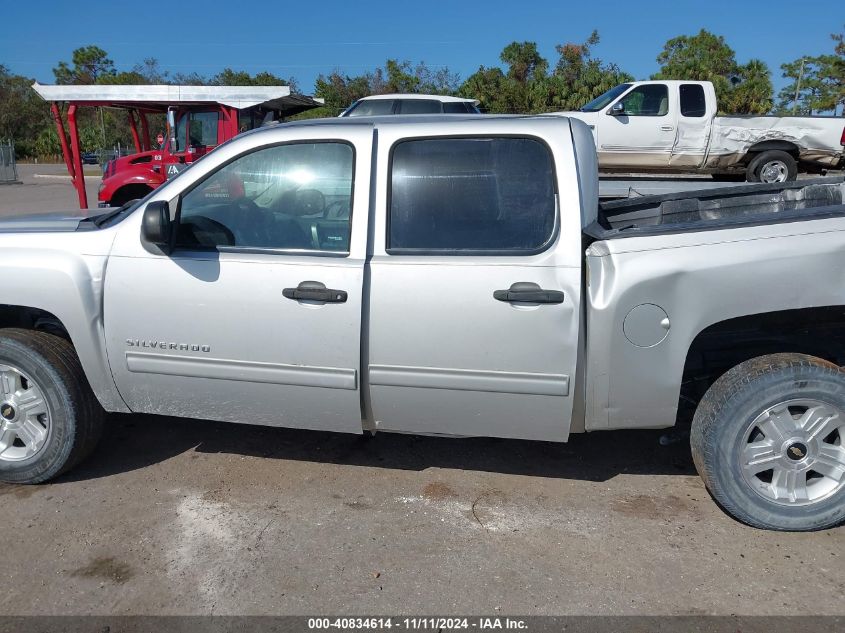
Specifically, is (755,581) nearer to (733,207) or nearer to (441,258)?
(441,258)

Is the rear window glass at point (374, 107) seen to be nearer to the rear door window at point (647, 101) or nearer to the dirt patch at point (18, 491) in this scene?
the rear door window at point (647, 101)

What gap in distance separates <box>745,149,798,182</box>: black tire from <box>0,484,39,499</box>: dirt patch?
10984mm

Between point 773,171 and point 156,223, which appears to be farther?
point 773,171

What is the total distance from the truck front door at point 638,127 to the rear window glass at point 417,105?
9.28ft

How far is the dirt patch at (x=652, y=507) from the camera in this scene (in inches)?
139

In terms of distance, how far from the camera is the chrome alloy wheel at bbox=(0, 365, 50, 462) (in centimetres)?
369

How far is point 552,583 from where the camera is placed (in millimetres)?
2980

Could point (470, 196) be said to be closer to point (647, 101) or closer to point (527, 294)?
point (527, 294)

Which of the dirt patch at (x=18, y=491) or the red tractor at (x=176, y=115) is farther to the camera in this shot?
→ the red tractor at (x=176, y=115)

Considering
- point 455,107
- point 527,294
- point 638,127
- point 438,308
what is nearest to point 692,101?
point 638,127

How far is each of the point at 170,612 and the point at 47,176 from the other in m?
34.2

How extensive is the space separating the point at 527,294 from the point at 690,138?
32.0 ft

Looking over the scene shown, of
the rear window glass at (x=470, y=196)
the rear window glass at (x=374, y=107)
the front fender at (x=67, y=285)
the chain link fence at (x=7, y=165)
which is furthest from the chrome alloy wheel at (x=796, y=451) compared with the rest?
the chain link fence at (x=7, y=165)

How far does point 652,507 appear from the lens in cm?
360
